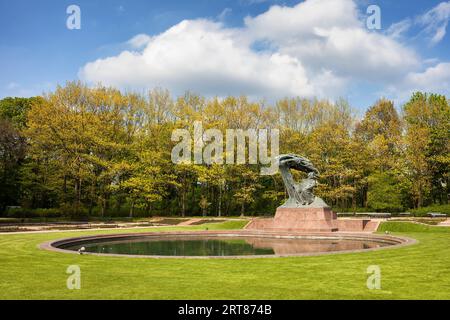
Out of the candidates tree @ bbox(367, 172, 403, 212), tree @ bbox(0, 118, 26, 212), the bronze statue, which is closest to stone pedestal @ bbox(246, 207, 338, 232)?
the bronze statue

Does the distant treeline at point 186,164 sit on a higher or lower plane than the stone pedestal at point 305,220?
higher

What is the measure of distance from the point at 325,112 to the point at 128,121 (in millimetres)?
24339

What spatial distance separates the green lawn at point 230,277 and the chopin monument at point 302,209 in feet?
42.0

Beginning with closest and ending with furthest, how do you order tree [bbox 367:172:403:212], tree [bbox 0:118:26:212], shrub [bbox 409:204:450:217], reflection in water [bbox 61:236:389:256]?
reflection in water [bbox 61:236:389:256] → shrub [bbox 409:204:450:217] → tree [bbox 0:118:26:212] → tree [bbox 367:172:403:212]

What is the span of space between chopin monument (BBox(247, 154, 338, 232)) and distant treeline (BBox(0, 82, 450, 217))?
1672 cm

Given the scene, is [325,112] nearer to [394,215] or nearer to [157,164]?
[394,215]

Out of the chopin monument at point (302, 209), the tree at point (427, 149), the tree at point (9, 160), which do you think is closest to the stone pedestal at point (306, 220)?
the chopin monument at point (302, 209)

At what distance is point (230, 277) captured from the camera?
36.6ft


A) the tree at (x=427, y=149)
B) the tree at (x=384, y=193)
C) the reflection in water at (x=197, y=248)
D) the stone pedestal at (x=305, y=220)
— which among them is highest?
the tree at (x=427, y=149)

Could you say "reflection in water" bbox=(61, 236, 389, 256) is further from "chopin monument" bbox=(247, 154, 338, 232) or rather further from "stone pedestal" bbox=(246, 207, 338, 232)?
"chopin monument" bbox=(247, 154, 338, 232)

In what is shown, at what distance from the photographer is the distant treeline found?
44812 millimetres

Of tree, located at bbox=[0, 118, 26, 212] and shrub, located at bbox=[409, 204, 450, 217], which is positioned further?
tree, located at bbox=[0, 118, 26, 212]

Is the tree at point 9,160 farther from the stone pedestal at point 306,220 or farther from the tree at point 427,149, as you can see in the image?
the tree at point 427,149

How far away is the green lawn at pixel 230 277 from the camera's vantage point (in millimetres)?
9219
